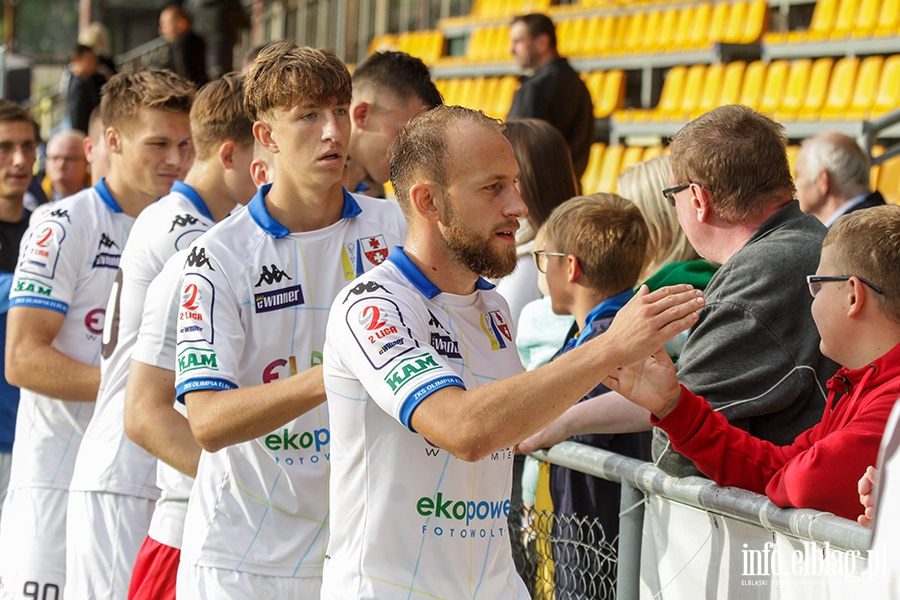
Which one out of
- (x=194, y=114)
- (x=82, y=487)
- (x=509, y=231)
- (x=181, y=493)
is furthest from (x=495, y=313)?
(x=82, y=487)

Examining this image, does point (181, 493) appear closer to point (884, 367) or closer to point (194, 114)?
point (194, 114)

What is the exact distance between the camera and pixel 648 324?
6.48 ft

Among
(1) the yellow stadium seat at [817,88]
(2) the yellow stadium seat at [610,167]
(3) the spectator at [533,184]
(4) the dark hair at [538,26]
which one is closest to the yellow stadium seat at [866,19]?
(1) the yellow stadium seat at [817,88]

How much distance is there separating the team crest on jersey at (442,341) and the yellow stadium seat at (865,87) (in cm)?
845

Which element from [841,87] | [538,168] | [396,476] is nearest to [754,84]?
[841,87]

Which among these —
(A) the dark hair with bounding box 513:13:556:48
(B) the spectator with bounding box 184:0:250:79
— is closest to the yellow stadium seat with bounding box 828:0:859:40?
(A) the dark hair with bounding box 513:13:556:48

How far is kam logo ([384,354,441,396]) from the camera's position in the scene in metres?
2.04

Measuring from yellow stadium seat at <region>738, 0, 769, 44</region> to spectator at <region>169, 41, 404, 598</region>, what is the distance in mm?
9547

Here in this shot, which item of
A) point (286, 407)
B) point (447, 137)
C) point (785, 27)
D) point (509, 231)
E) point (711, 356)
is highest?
point (785, 27)

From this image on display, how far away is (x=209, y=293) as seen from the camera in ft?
8.66

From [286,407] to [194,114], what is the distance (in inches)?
54.2

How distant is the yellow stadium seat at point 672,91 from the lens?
37.5 ft

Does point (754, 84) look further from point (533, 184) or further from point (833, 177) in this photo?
point (533, 184)

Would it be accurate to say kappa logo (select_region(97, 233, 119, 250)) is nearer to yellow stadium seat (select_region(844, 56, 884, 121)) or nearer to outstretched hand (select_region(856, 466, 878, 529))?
outstretched hand (select_region(856, 466, 878, 529))
